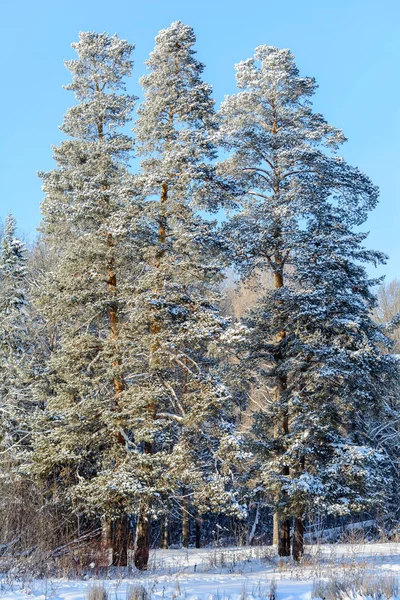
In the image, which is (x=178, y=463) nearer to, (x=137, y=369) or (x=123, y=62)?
(x=137, y=369)

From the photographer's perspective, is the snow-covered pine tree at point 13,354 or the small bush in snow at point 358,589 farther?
the snow-covered pine tree at point 13,354

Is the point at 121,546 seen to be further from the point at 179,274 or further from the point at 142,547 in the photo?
the point at 179,274

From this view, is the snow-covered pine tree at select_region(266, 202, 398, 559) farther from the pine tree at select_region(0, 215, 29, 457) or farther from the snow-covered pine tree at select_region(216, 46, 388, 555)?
the pine tree at select_region(0, 215, 29, 457)

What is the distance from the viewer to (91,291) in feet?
46.5

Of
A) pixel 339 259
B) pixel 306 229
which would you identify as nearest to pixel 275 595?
pixel 339 259

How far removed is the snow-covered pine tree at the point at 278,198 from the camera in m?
14.7

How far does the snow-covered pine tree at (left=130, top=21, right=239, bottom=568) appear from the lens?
1229cm

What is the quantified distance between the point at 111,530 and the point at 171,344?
7.58m

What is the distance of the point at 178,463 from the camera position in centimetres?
1202

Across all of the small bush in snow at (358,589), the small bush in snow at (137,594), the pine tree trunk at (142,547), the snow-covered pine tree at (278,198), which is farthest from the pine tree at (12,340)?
the small bush in snow at (358,589)

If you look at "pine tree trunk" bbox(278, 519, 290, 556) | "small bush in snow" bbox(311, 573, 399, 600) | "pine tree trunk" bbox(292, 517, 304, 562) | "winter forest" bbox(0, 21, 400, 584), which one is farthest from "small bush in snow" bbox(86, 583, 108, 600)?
"pine tree trunk" bbox(278, 519, 290, 556)

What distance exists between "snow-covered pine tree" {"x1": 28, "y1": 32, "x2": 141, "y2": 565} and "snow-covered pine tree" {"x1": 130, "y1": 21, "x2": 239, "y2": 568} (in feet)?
2.08

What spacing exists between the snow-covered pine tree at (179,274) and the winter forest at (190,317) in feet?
0.18

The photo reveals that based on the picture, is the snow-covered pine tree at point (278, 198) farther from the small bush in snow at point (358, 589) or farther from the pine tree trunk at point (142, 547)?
the small bush in snow at point (358, 589)
